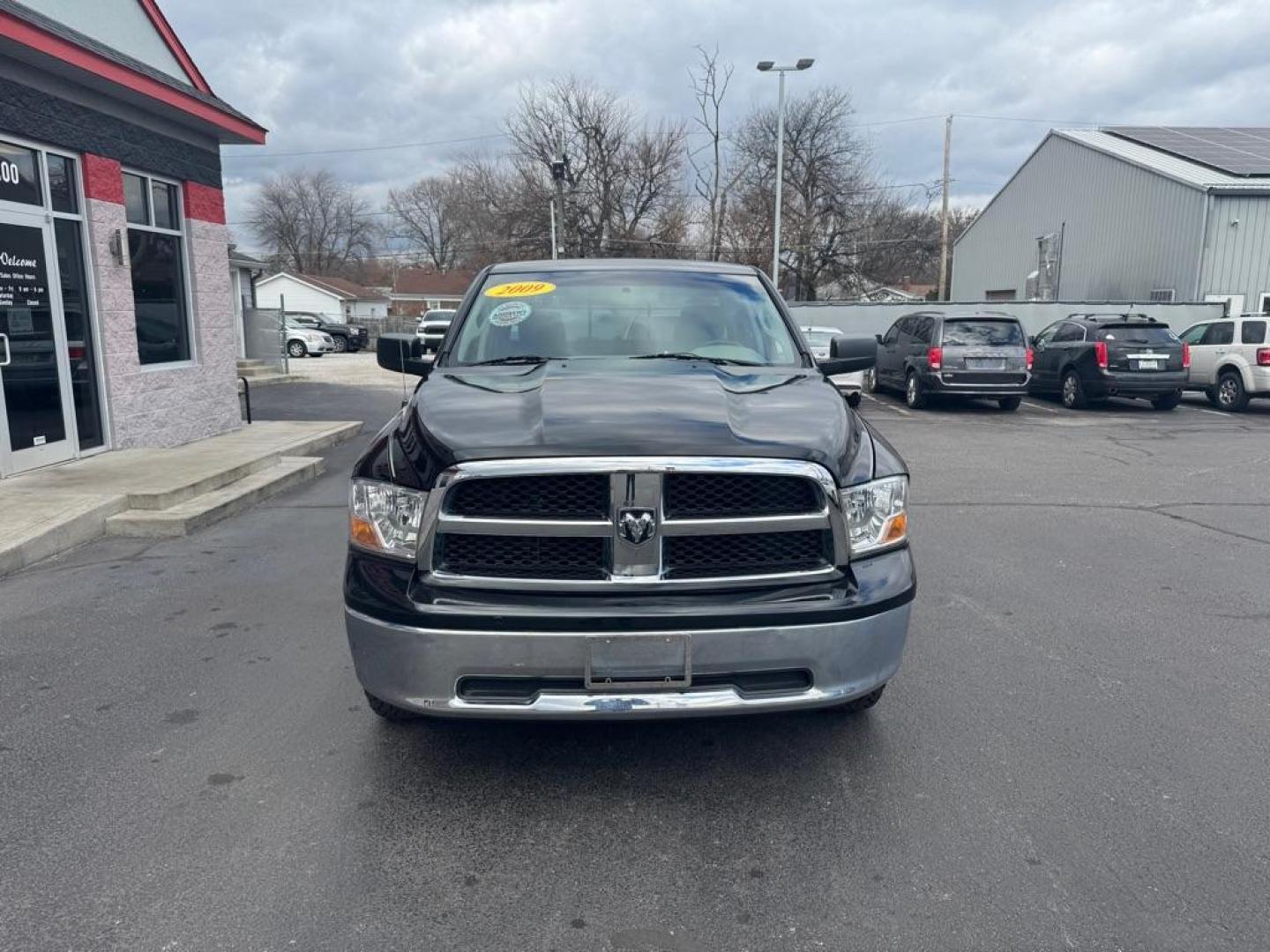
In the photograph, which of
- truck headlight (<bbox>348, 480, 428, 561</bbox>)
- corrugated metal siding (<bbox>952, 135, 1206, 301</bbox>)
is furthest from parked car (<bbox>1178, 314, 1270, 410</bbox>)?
truck headlight (<bbox>348, 480, 428, 561</bbox>)

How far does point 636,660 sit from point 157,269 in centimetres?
990

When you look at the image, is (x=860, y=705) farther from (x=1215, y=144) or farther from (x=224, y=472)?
(x=1215, y=144)

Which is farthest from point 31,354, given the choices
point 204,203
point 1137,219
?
point 1137,219

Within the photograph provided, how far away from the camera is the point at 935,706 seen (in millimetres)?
3896

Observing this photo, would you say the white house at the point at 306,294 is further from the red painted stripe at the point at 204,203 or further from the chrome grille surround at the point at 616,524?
the chrome grille surround at the point at 616,524

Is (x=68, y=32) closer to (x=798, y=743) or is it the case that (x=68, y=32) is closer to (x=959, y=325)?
(x=798, y=743)

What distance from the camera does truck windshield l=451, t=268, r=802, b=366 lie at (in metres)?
4.30

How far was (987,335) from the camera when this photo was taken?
1630 cm

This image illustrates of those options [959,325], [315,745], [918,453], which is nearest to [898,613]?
[315,745]

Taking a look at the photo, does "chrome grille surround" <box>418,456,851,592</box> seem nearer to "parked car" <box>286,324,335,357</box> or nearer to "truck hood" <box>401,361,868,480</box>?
"truck hood" <box>401,361,868,480</box>

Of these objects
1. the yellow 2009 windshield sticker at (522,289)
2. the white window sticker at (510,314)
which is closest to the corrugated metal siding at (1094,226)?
the yellow 2009 windshield sticker at (522,289)

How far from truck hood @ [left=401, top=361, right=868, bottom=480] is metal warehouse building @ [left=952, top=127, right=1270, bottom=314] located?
25.1 metres

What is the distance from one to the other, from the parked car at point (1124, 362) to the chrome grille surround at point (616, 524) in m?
15.5

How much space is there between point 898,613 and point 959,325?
1473 centimetres
